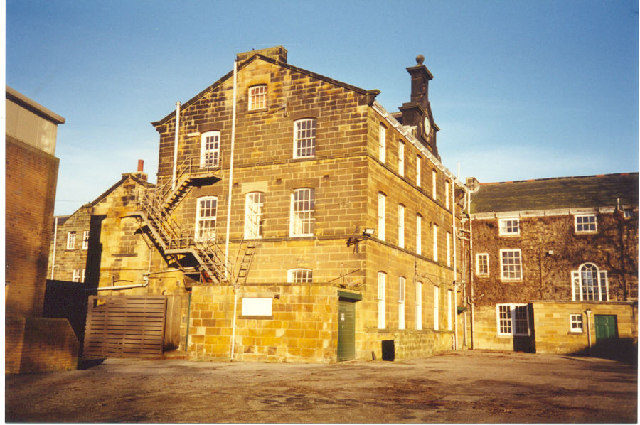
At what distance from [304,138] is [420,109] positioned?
1306cm

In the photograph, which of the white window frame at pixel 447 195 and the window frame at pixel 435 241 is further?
the white window frame at pixel 447 195

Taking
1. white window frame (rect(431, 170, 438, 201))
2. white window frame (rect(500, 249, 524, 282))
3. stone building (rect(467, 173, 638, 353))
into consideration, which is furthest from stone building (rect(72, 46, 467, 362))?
white window frame (rect(500, 249, 524, 282))

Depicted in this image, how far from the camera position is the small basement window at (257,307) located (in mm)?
20625

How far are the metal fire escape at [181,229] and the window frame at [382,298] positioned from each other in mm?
6378

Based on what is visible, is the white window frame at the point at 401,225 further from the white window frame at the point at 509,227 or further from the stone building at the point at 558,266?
the white window frame at the point at 509,227

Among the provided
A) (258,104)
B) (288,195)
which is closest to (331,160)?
(288,195)

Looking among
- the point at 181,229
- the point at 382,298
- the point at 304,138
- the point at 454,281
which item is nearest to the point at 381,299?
the point at 382,298

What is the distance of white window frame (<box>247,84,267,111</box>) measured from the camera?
1027 inches

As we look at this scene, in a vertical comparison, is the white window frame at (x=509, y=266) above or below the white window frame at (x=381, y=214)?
below

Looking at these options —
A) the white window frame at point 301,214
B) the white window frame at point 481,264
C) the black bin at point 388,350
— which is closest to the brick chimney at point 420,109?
the white window frame at point 481,264

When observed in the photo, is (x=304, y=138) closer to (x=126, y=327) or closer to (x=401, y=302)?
(x=401, y=302)

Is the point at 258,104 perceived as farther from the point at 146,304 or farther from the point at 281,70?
the point at 146,304

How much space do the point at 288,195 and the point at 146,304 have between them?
7.21 metres

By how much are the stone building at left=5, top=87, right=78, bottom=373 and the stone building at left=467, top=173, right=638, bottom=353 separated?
2556 centimetres
